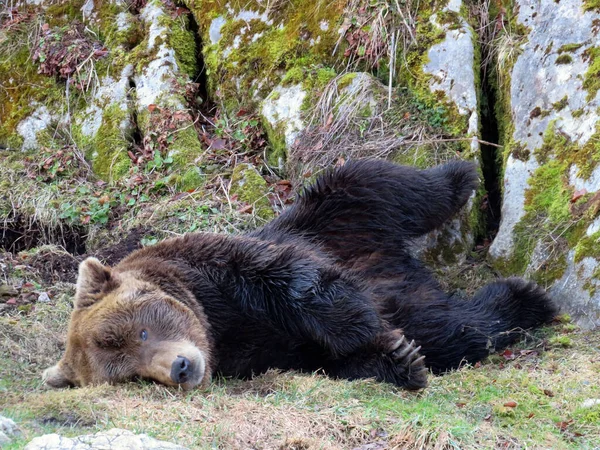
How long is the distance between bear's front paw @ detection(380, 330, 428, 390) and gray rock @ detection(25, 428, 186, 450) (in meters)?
2.18

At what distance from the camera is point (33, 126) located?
948 centimetres

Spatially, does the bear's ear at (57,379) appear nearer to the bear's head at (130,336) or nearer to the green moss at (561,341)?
the bear's head at (130,336)

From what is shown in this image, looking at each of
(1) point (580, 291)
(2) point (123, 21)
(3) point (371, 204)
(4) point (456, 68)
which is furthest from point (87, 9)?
(1) point (580, 291)

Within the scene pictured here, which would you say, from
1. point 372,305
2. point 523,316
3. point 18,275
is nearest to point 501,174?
point 523,316

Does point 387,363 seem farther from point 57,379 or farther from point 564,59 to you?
point 564,59

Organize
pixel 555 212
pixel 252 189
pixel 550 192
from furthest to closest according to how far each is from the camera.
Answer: pixel 252 189
pixel 550 192
pixel 555 212

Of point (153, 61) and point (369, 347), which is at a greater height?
point (153, 61)

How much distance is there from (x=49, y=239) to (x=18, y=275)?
889 mm

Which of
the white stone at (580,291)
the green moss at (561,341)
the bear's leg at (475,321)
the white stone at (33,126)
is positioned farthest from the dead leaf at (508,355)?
the white stone at (33,126)

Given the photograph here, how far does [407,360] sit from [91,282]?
2.30 meters

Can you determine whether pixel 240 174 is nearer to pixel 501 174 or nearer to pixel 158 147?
pixel 158 147

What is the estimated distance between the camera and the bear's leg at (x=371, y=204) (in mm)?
6703

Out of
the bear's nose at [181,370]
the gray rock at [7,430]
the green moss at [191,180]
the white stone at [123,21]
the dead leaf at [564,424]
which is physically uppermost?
the white stone at [123,21]

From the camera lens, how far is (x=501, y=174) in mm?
7328
